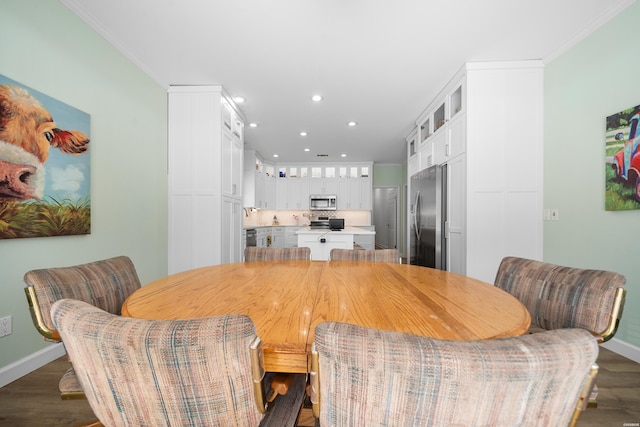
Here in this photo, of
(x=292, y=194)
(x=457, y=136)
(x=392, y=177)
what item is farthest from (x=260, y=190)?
(x=457, y=136)

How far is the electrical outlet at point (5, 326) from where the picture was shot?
176 centimetres

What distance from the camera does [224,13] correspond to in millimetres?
2189

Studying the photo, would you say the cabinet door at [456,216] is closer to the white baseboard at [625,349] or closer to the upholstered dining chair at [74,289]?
the white baseboard at [625,349]

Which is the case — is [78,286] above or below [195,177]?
below

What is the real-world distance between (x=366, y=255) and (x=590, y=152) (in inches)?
83.6

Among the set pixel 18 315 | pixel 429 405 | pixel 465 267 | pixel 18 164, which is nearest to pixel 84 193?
pixel 18 164

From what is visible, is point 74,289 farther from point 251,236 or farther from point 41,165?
point 251,236

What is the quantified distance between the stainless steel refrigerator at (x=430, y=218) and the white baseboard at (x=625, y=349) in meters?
1.48

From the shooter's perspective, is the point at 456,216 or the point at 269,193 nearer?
the point at 456,216

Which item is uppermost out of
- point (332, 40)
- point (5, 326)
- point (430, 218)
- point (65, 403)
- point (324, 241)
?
point (332, 40)

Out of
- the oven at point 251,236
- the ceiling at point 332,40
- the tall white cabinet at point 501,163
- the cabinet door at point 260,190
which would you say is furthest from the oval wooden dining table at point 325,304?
the cabinet door at point 260,190

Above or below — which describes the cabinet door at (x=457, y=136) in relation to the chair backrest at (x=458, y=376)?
above

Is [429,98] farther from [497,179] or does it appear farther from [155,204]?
[155,204]

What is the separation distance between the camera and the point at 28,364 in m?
1.91
